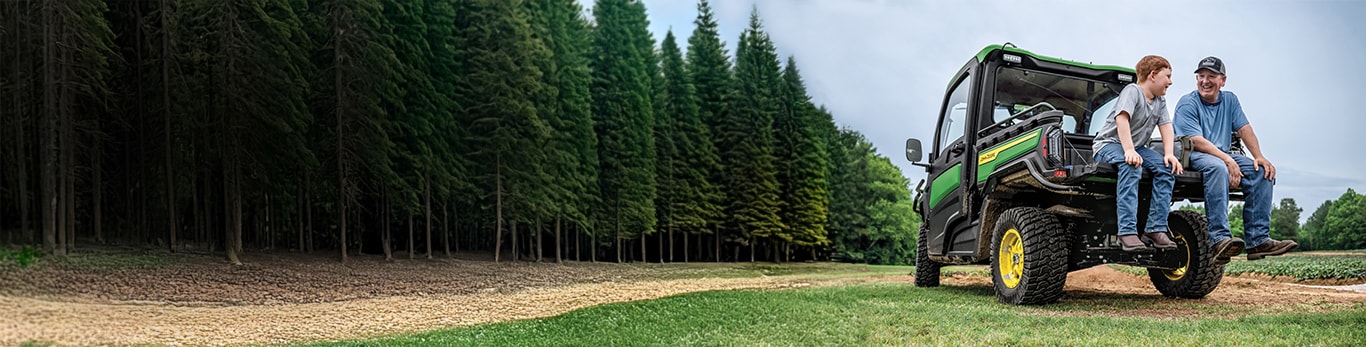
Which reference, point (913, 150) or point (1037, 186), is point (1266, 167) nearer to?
point (1037, 186)

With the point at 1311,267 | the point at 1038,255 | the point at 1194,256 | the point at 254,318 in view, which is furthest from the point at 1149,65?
the point at 254,318

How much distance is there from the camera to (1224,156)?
4402mm

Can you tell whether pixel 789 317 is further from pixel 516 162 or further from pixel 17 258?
pixel 516 162

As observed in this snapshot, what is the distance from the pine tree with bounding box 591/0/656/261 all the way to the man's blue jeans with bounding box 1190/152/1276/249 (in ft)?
49.8

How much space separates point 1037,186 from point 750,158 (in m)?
15.5

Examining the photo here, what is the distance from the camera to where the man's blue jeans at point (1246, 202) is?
14.2 feet

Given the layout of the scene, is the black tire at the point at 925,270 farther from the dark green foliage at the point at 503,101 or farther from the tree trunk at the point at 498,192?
the tree trunk at the point at 498,192

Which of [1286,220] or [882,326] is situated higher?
[1286,220]

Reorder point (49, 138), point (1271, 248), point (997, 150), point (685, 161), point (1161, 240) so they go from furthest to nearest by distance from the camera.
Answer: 1. point (685, 161)
2. point (49, 138)
3. point (997, 150)
4. point (1161, 240)
5. point (1271, 248)

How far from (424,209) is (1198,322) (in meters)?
14.1

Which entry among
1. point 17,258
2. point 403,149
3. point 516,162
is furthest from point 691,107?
point 17,258

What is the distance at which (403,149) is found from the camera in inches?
555

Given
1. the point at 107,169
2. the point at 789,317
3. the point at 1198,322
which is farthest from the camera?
the point at 107,169

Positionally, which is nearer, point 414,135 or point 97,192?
point 97,192
